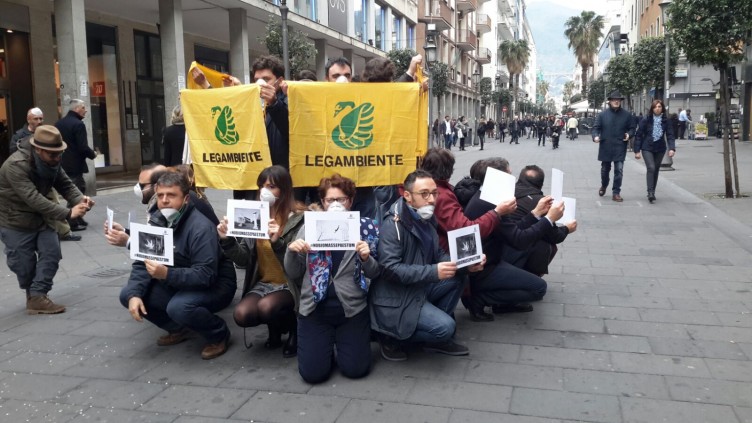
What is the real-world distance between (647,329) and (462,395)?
195cm

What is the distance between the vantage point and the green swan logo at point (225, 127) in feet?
16.6

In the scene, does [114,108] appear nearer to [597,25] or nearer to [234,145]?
[234,145]

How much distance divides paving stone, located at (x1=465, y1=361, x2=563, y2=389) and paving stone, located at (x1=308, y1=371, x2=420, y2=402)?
14.0 inches

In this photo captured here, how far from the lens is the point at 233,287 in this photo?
190 inches

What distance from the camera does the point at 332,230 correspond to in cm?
382

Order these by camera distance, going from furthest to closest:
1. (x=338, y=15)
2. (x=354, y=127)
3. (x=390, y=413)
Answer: (x=338, y=15)
(x=354, y=127)
(x=390, y=413)

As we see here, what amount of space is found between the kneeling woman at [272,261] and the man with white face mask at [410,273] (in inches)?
23.9

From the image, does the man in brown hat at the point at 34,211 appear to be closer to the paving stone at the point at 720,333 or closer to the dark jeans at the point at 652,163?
the paving stone at the point at 720,333

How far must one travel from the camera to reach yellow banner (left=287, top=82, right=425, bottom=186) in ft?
16.6

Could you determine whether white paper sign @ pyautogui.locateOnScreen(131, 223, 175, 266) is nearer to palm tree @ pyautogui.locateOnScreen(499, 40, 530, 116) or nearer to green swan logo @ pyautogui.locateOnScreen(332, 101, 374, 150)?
green swan logo @ pyautogui.locateOnScreen(332, 101, 374, 150)

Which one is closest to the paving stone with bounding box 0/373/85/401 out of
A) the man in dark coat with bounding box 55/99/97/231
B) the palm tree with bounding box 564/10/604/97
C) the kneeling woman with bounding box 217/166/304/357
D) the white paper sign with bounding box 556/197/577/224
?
the kneeling woman with bounding box 217/166/304/357

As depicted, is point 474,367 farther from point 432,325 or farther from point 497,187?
point 497,187

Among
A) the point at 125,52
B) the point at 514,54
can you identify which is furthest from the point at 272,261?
the point at 514,54

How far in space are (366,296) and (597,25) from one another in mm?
87058
